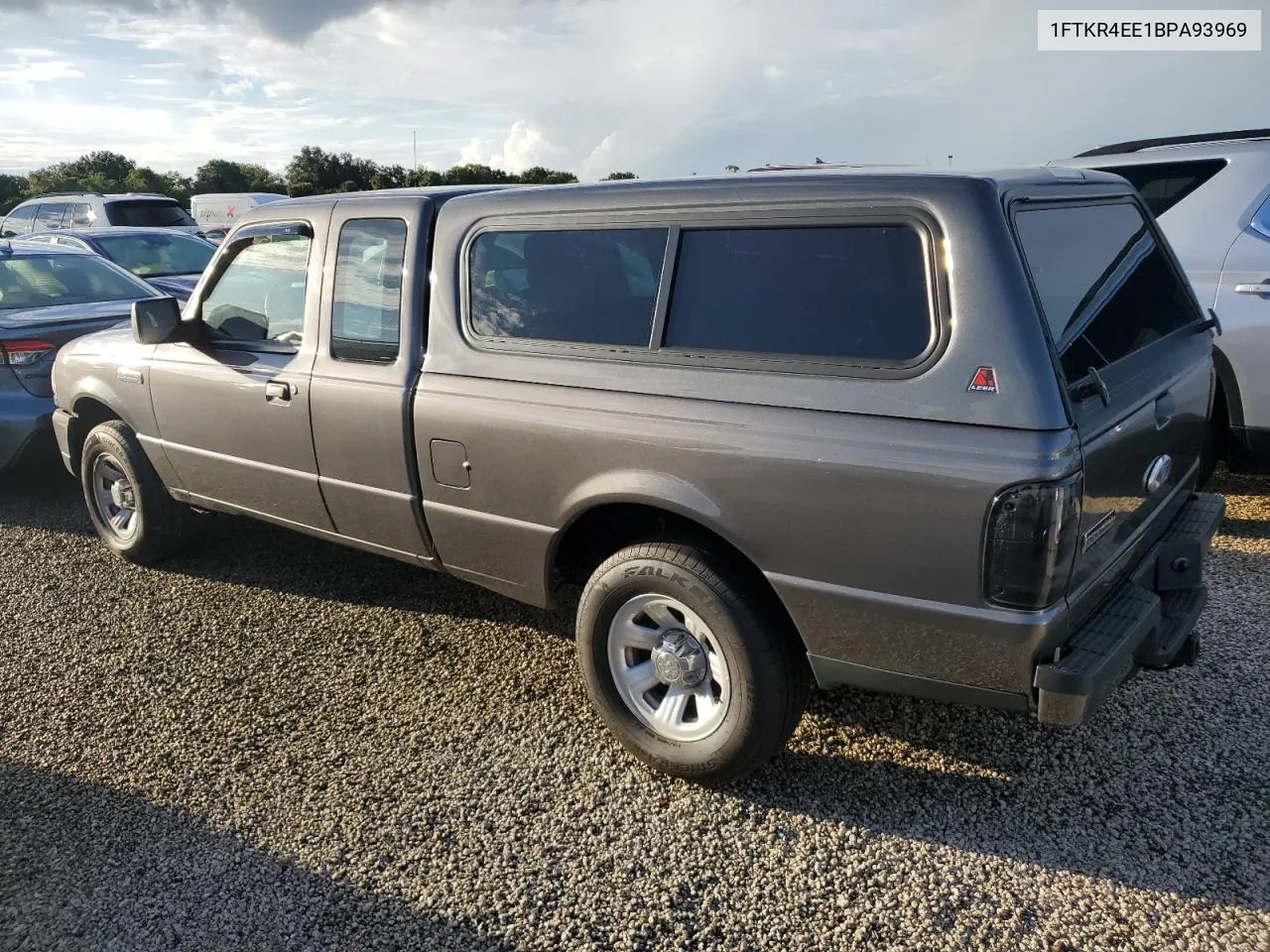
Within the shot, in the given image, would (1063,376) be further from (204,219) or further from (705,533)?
(204,219)

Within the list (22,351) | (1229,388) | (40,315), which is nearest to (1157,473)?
(1229,388)

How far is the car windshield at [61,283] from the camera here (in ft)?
22.0

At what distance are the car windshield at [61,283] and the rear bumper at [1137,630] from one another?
6.90 m

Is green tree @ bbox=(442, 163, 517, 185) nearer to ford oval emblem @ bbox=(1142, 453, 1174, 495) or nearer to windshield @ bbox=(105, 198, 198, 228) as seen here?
windshield @ bbox=(105, 198, 198, 228)

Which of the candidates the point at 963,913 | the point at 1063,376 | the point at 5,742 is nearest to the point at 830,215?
the point at 1063,376

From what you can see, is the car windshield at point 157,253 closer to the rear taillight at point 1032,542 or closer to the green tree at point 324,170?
the rear taillight at point 1032,542

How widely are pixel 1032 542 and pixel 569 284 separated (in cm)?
170

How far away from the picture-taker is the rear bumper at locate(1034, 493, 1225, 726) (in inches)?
92.9

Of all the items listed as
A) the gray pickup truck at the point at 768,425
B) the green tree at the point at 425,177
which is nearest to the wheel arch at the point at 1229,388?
the gray pickup truck at the point at 768,425

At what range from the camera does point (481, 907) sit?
8.39 feet

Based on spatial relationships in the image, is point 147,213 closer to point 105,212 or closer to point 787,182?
point 105,212

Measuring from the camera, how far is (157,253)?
10.1 m

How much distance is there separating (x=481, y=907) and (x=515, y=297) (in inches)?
76.7

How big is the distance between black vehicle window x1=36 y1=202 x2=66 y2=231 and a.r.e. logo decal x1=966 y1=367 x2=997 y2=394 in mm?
17142
